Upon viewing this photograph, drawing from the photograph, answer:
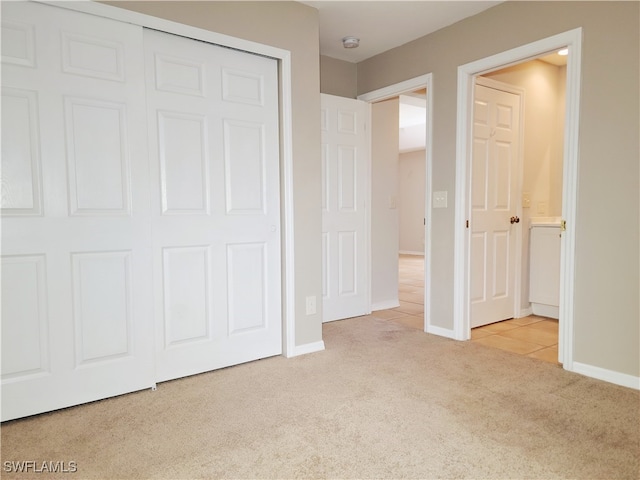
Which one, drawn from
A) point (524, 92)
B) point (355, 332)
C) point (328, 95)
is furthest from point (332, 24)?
point (355, 332)

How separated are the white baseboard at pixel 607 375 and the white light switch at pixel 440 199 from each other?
4.69 feet

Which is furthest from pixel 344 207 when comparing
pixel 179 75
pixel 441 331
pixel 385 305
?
pixel 179 75

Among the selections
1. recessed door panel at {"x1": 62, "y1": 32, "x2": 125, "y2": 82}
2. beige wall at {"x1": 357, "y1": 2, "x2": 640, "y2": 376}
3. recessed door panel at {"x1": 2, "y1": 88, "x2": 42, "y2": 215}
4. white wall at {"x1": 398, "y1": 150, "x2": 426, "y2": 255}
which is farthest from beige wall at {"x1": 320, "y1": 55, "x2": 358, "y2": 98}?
white wall at {"x1": 398, "y1": 150, "x2": 426, "y2": 255}

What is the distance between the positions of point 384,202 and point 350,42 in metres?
1.57

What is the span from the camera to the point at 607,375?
2.43 meters

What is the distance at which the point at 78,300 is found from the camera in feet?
7.02

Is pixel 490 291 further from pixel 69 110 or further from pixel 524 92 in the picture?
pixel 69 110

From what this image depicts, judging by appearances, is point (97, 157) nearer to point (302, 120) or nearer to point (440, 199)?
point (302, 120)

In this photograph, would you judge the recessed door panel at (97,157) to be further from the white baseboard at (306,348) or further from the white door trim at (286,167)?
the white baseboard at (306,348)

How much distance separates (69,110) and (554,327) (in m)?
3.90

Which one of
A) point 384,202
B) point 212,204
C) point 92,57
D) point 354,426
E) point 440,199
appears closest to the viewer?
point 354,426

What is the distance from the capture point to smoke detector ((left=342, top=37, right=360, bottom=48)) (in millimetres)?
3479

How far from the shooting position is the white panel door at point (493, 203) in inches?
138

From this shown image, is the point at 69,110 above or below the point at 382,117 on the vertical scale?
below
